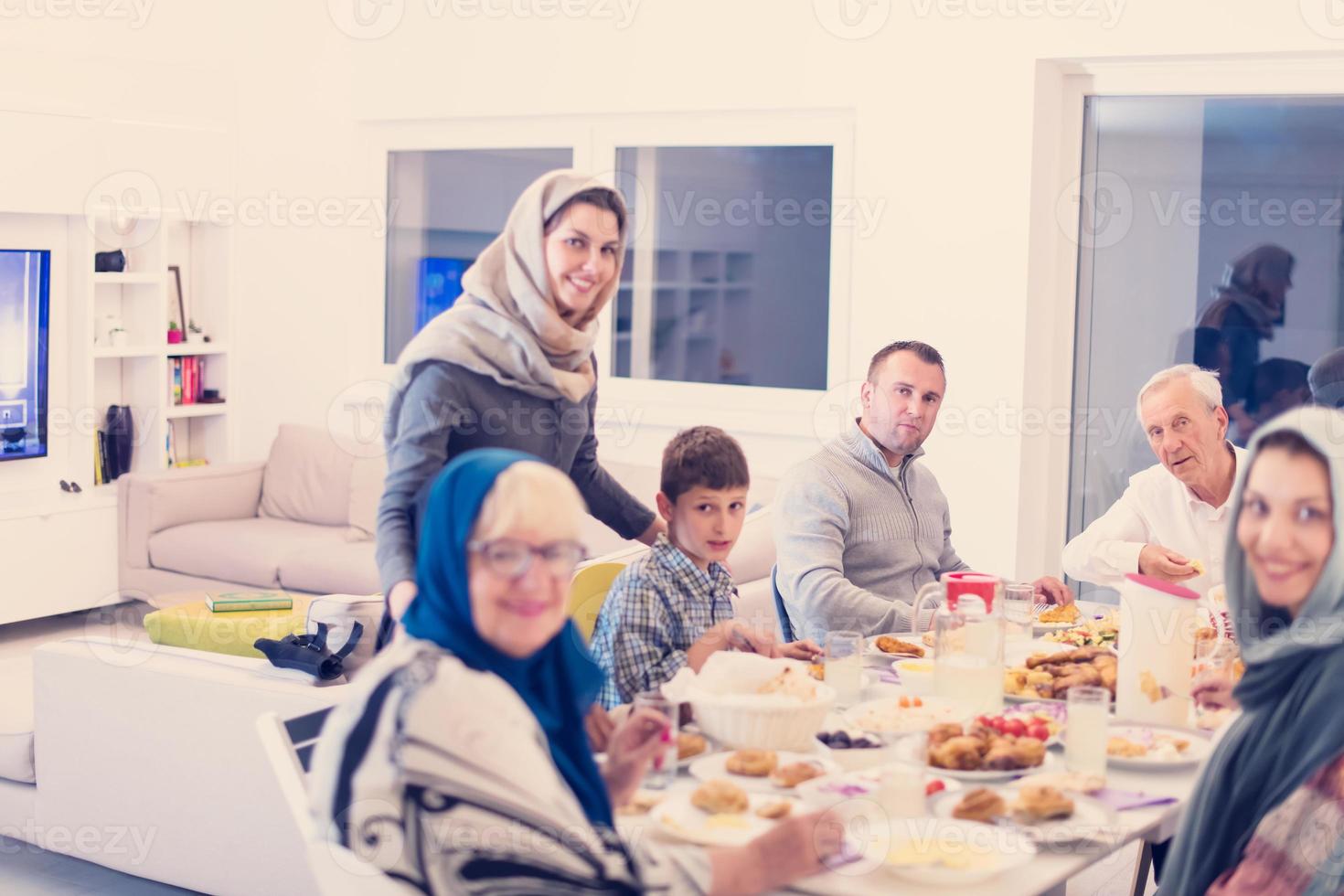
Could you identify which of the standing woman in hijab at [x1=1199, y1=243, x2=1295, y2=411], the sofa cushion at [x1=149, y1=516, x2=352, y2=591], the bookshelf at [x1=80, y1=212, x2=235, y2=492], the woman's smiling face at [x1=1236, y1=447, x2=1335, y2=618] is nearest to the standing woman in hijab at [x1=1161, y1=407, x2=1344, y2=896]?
the woman's smiling face at [x1=1236, y1=447, x2=1335, y2=618]

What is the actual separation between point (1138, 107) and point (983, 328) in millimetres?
892

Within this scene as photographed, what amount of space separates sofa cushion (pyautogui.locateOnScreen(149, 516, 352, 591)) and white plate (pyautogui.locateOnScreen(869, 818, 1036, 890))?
399 cm

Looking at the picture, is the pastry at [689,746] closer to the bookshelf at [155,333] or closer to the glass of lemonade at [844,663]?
the glass of lemonade at [844,663]

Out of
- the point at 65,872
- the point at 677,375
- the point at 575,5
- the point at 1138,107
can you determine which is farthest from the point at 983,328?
the point at 65,872

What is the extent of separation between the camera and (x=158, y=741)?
3064 mm

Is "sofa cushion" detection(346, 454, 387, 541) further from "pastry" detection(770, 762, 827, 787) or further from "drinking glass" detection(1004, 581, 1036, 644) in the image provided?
"pastry" detection(770, 762, 827, 787)

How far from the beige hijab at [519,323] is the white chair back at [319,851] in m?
0.63

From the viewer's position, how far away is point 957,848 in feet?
5.51

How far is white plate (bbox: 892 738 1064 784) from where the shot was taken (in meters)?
1.81

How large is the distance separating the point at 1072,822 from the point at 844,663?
552 mm

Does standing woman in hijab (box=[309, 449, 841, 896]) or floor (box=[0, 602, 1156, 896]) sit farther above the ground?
standing woman in hijab (box=[309, 449, 841, 896])

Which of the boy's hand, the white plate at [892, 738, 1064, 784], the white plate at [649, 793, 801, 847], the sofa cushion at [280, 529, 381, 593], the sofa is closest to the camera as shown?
the white plate at [649, 793, 801, 847]

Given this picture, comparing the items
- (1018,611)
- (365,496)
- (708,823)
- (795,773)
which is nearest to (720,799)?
(708,823)

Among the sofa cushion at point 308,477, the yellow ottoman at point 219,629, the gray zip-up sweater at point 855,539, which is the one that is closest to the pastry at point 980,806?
the gray zip-up sweater at point 855,539
